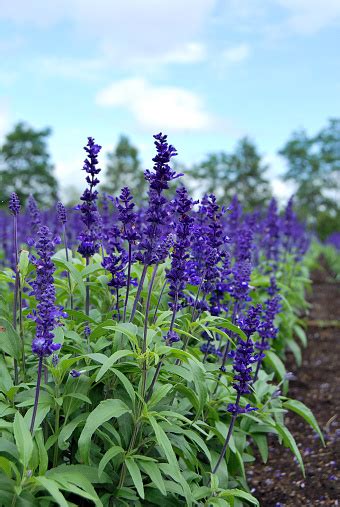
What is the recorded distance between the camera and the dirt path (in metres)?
5.01

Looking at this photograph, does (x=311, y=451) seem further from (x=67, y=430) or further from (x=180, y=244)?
(x=67, y=430)

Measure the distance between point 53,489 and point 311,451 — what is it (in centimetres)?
383

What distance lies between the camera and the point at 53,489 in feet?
8.80

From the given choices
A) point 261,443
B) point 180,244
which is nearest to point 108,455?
point 180,244

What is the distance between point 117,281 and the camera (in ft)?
12.9

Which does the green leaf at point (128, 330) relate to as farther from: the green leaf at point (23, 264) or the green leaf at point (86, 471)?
the green leaf at point (23, 264)

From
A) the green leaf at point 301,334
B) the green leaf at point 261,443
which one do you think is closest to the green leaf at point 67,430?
the green leaf at point 261,443

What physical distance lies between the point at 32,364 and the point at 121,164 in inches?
2556

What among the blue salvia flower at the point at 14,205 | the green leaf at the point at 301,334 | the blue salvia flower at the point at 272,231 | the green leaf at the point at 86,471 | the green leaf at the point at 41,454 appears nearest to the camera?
the green leaf at the point at 41,454

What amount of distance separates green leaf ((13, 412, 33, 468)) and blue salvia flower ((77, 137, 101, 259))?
4.42 feet

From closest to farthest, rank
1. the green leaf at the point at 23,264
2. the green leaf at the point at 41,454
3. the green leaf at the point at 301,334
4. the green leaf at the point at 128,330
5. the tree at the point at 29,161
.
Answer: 1. the green leaf at the point at 41,454
2. the green leaf at the point at 128,330
3. the green leaf at the point at 23,264
4. the green leaf at the point at 301,334
5. the tree at the point at 29,161

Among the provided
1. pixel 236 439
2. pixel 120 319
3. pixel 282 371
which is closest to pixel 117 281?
pixel 120 319

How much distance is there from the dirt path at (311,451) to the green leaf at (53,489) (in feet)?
8.62

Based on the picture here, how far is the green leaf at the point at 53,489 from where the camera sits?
2.64 m
